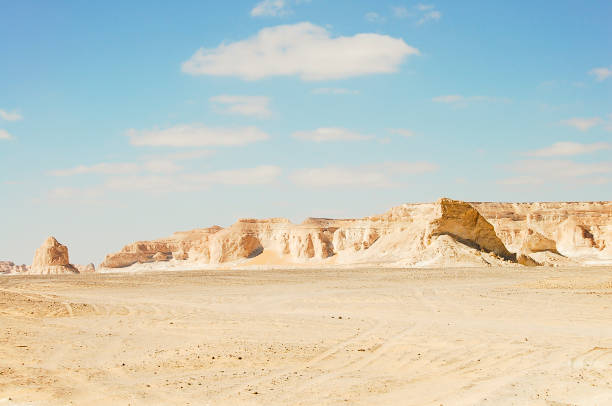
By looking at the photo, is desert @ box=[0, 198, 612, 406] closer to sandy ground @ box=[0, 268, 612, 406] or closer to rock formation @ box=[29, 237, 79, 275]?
sandy ground @ box=[0, 268, 612, 406]

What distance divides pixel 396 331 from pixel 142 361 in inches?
190

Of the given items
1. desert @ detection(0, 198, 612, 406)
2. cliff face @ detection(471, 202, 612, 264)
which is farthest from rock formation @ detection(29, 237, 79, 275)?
cliff face @ detection(471, 202, 612, 264)

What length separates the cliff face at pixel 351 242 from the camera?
41.7 metres

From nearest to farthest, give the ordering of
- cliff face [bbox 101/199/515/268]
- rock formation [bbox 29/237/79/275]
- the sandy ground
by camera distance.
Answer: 1. the sandy ground
2. cliff face [bbox 101/199/515/268]
3. rock formation [bbox 29/237/79/275]

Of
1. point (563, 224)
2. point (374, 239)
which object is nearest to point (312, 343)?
point (374, 239)

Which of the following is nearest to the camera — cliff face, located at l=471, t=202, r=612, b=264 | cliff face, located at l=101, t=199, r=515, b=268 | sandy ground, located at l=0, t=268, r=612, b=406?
sandy ground, located at l=0, t=268, r=612, b=406

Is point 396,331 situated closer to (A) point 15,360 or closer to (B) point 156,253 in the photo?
(A) point 15,360

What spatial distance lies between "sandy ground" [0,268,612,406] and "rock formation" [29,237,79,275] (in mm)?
47904

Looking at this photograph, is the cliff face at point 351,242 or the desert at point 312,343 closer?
the desert at point 312,343

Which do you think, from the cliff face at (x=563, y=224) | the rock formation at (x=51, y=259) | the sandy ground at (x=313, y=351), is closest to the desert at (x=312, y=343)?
the sandy ground at (x=313, y=351)

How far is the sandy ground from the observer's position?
7.15 meters

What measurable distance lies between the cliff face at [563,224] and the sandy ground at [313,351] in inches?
2117

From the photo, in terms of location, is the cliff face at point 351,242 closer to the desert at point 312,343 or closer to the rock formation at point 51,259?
the desert at point 312,343

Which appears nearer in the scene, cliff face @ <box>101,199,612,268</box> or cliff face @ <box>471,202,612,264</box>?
cliff face @ <box>101,199,612,268</box>
